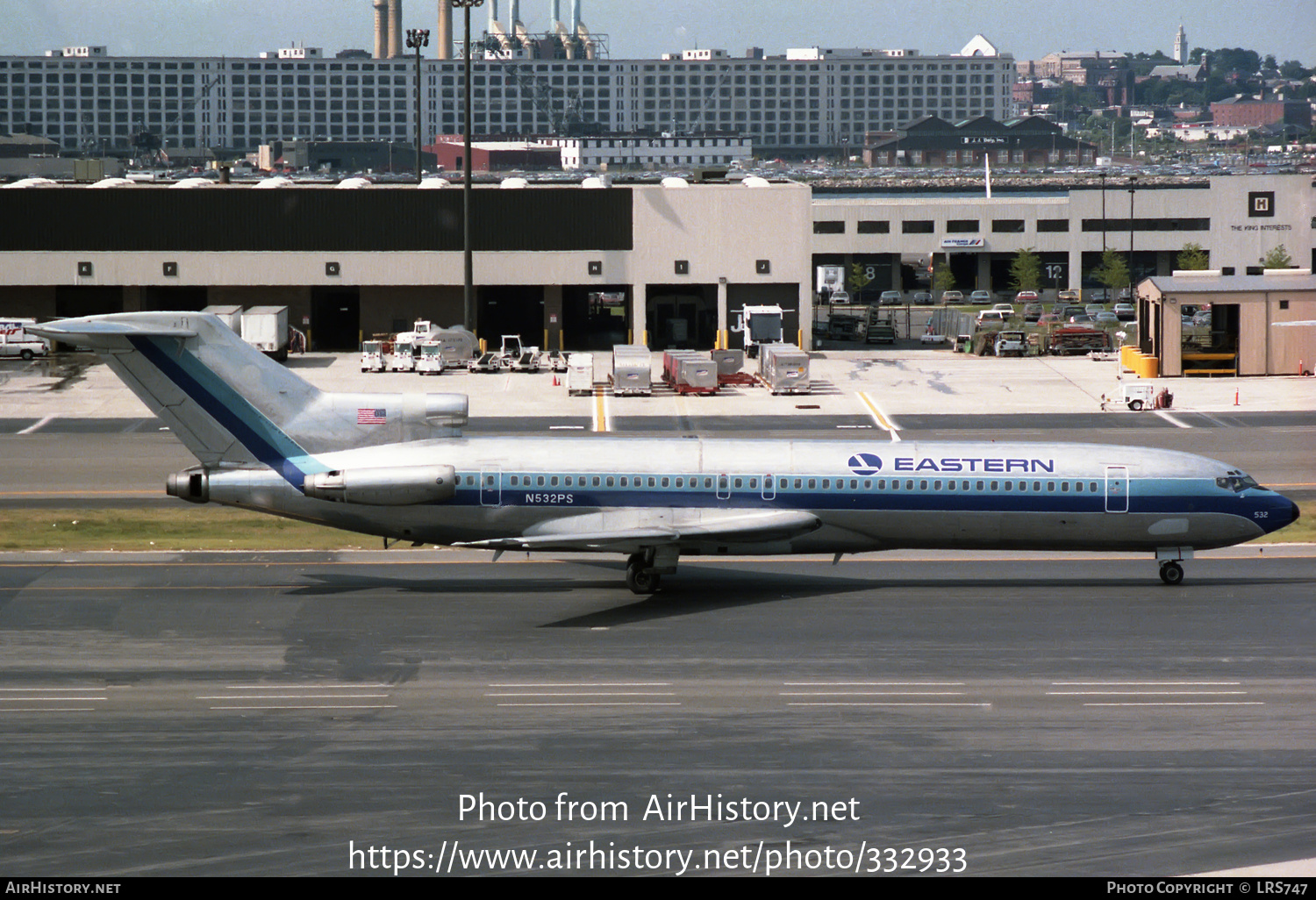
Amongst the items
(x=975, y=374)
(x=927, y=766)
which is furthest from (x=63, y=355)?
(x=927, y=766)

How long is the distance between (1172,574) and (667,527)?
37.7ft

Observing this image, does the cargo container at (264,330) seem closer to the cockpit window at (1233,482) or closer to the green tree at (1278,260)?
the cockpit window at (1233,482)

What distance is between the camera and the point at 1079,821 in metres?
20.9

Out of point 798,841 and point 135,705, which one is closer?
point 798,841

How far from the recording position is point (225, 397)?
110 ft

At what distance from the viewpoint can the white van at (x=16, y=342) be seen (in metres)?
79.6

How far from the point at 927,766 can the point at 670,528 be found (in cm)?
1151

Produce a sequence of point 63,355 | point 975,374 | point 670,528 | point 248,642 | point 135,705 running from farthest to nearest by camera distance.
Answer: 1. point 63,355
2. point 975,374
3. point 670,528
4. point 248,642
5. point 135,705

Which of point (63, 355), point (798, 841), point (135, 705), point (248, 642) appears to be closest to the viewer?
point (798, 841)

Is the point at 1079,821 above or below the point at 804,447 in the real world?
below

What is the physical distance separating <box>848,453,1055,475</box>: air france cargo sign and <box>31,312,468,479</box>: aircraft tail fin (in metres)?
10.6

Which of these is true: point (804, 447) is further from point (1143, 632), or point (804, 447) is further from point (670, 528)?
point (1143, 632)

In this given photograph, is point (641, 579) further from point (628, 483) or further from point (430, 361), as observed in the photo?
point (430, 361)

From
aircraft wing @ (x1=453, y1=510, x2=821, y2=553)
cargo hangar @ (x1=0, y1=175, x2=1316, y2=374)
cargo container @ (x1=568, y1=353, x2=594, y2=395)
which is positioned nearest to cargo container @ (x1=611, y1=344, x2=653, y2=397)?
cargo container @ (x1=568, y1=353, x2=594, y2=395)
